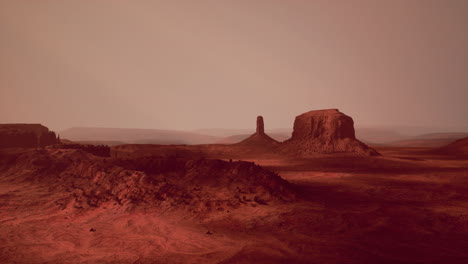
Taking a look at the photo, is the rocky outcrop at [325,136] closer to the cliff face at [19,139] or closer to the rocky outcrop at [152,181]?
the rocky outcrop at [152,181]

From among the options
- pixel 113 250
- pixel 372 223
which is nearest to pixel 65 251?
pixel 113 250

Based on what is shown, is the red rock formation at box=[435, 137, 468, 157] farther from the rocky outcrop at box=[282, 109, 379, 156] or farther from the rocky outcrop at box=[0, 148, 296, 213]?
the rocky outcrop at box=[0, 148, 296, 213]

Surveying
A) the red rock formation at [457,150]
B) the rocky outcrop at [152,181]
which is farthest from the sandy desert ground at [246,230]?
the red rock formation at [457,150]

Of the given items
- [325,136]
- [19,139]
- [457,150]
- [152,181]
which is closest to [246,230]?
[152,181]

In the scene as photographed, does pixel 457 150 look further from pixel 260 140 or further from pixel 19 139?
pixel 19 139

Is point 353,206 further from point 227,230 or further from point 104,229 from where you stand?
point 104,229

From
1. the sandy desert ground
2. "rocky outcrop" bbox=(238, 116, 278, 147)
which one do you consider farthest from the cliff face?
"rocky outcrop" bbox=(238, 116, 278, 147)
